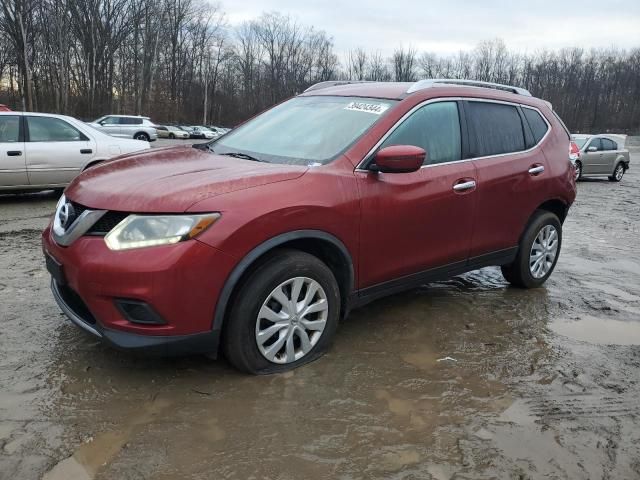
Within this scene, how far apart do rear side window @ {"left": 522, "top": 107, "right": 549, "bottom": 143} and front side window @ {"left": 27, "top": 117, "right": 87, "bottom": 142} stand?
6870mm

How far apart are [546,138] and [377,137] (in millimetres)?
2161

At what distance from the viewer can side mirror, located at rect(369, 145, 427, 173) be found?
10.7 feet

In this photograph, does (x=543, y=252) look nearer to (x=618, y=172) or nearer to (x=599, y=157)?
(x=599, y=157)

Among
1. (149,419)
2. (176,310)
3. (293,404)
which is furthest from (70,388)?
(293,404)

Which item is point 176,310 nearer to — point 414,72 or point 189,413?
point 189,413

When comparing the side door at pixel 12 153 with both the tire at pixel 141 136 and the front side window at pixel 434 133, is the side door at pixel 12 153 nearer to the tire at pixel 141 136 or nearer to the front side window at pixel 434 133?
the front side window at pixel 434 133

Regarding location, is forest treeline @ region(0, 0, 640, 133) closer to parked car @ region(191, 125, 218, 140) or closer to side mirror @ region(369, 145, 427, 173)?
parked car @ region(191, 125, 218, 140)

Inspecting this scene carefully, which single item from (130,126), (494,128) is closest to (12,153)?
(494,128)

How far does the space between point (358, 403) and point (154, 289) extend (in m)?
1.24

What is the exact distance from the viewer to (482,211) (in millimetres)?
4137

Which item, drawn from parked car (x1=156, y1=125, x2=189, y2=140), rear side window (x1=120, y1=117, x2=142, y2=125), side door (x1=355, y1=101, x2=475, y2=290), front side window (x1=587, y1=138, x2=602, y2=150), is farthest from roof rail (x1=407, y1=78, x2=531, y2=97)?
parked car (x1=156, y1=125, x2=189, y2=140)

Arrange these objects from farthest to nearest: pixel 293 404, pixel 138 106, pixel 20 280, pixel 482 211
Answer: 1. pixel 138 106
2. pixel 20 280
3. pixel 482 211
4. pixel 293 404

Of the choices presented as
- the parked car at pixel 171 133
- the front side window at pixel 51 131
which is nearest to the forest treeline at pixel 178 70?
the parked car at pixel 171 133

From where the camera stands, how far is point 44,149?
830 centimetres
